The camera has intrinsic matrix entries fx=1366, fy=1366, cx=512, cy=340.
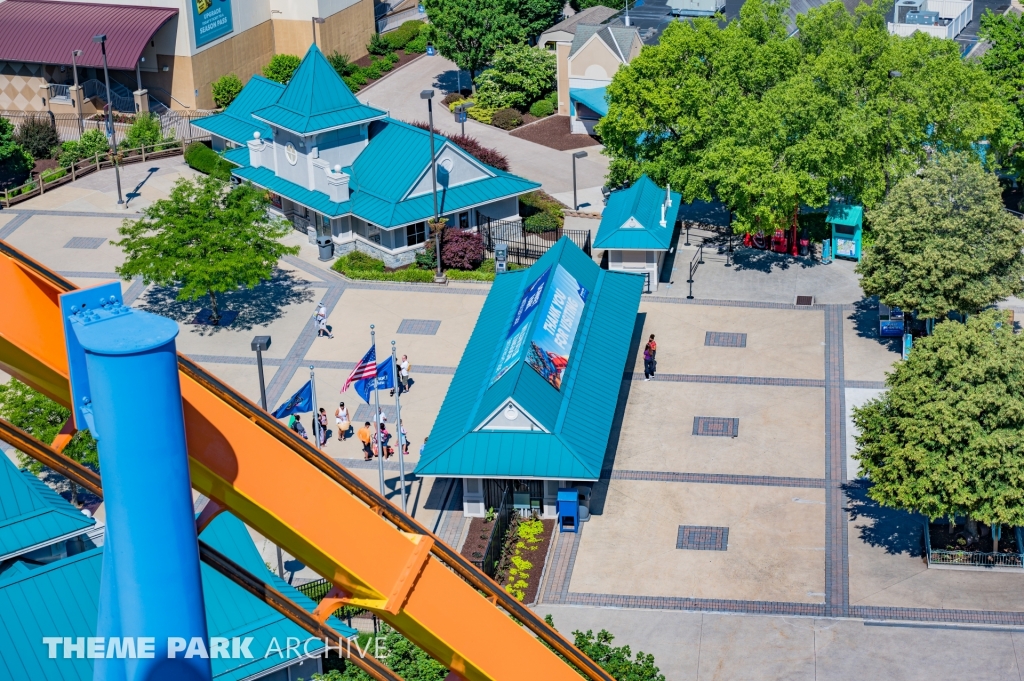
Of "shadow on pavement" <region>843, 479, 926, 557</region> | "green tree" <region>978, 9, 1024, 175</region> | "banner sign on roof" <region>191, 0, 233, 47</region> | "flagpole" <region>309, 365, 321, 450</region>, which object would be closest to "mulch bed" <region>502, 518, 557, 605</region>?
"flagpole" <region>309, 365, 321, 450</region>

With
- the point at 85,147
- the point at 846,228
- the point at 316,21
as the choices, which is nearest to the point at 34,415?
the point at 846,228

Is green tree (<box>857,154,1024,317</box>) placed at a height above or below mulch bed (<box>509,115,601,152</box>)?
above

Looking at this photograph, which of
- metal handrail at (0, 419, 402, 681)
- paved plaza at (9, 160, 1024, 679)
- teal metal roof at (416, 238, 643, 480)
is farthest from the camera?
teal metal roof at (416, 238, 643, 480)

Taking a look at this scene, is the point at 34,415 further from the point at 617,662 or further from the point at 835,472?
the point at 835,472

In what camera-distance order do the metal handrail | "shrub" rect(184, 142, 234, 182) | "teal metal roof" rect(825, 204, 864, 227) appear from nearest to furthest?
the metal handrail < "teal metal roof" rect(825, 204, 864, 227) < "shrub" rect(184, 142, 234, 182)

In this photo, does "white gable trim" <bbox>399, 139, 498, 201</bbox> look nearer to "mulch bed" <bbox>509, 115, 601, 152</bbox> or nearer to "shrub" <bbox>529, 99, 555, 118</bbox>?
"mulch bed" <bbox>509, 115, 601, 152</bbox>

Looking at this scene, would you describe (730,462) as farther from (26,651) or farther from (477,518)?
(26,651)

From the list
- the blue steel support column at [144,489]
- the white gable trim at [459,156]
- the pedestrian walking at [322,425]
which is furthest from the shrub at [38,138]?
the blue steel support column at [144,489]
